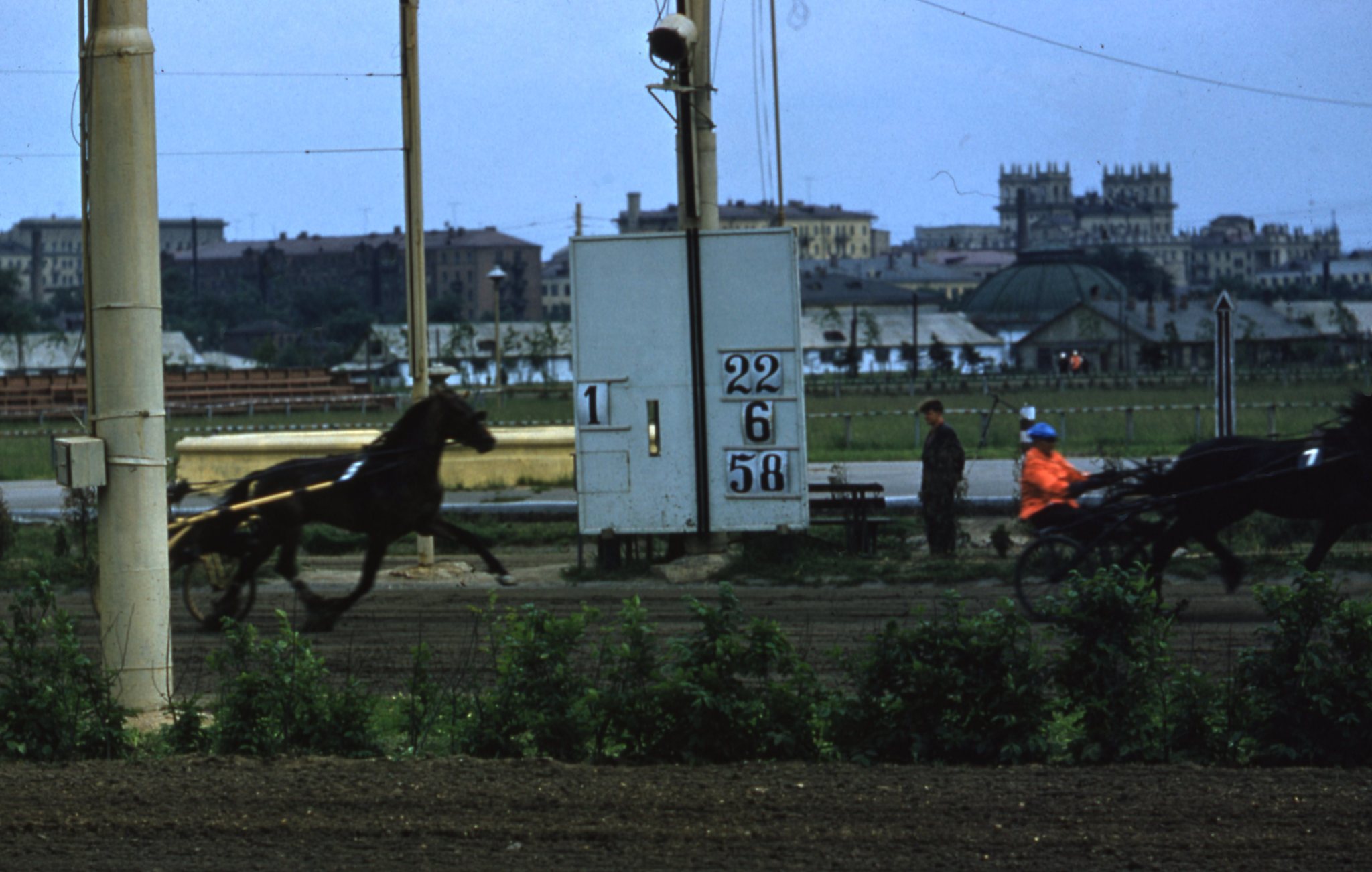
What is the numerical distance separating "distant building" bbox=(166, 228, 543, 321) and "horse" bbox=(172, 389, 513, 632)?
Answer: 128ft

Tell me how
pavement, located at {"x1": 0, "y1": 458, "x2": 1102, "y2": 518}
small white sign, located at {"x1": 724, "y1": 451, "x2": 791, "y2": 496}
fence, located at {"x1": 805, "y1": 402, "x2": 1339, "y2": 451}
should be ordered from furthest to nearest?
fence, located at {"x1": 805, "y1": 402, "x2": 1339, "y2": 451}, pavement, located at {"x1": 0, "y1": 458, "x2": 1102, "y2": 518}, small white sign, located at {"x1": 724, "y1": 451, "x2": 791, "y2": 496}

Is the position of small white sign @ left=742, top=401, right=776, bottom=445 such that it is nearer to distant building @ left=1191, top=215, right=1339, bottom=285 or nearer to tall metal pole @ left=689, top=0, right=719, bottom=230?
tall metal pole @ left=689, top=0, right=719, bottom=230

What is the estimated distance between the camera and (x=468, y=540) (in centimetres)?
679

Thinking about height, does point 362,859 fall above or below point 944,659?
below

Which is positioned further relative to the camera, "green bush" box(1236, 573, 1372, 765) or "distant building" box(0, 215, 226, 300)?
"distant building" box(0, 215, 226, 300)

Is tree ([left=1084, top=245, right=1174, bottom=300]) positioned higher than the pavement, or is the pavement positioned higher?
tree ([left=1084, top=245, right=1174, bottom=300])

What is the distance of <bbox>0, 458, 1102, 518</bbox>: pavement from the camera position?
68.2 feet

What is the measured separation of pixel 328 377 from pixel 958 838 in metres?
49.7

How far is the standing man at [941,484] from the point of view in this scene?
15.2 meters

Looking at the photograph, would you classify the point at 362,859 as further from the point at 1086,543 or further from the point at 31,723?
the point at 1086,543

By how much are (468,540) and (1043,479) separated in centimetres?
596

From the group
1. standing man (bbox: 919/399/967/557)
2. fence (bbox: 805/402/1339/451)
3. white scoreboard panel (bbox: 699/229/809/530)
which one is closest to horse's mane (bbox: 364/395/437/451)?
white scoreboard panel (bbox: 699/229/809/530)

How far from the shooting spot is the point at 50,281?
104m

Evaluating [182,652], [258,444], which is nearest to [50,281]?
[258,444]
